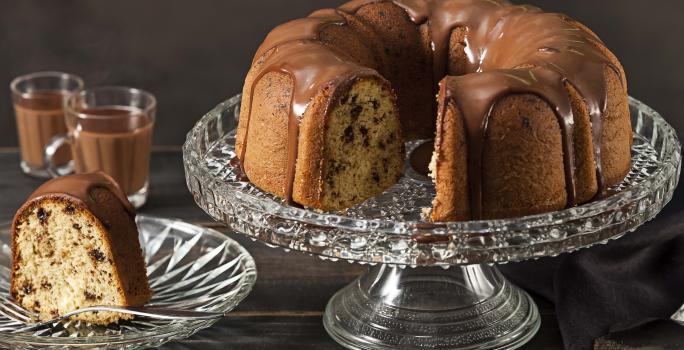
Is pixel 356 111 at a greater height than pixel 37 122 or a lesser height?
greater

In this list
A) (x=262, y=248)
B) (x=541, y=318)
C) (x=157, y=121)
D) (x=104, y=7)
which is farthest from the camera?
(x=157, y=121)

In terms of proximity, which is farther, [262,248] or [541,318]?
[262,248]

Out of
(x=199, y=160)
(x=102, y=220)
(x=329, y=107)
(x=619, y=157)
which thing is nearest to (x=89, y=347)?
(x=102, y=220)

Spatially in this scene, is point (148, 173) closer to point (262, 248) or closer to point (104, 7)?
point (262, 248)

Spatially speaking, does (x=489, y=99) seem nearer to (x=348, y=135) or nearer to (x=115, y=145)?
(x=348, y=135)

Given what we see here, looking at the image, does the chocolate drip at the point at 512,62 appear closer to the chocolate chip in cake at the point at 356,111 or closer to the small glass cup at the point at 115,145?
the chocolate chip in cake at the point at 356,111

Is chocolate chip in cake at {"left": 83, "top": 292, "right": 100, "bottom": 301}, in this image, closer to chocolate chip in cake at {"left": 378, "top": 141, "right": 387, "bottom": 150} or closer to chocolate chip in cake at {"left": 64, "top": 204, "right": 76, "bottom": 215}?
chocolate chip in cake at {"left": 64, "top": 204, "right": 76, "bottom": 215}

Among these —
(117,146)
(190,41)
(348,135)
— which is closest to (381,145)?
(348,135)
